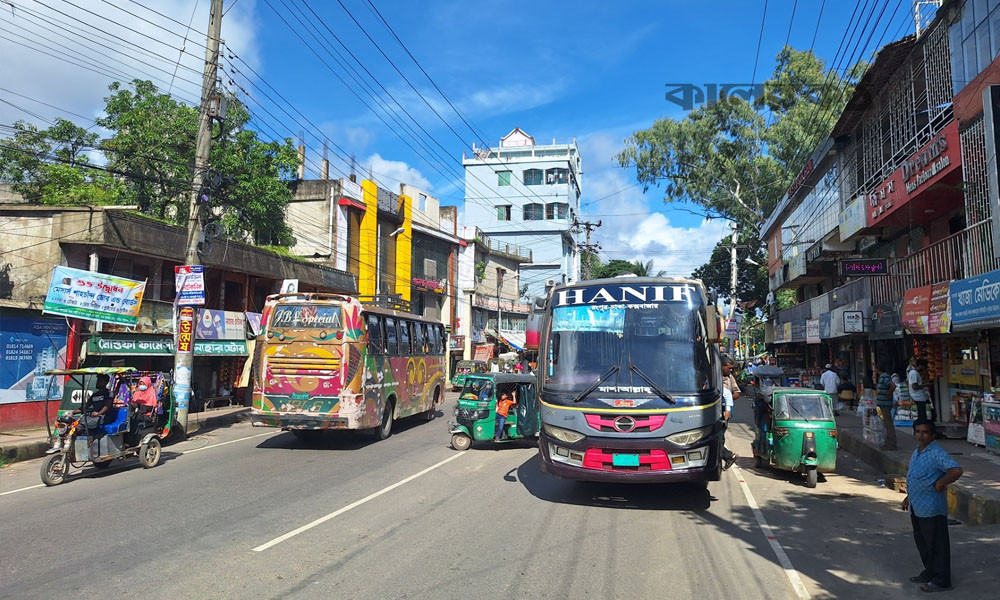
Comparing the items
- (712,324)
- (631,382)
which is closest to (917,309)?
(712,324)

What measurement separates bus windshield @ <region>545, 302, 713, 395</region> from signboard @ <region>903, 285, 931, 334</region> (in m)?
9.00

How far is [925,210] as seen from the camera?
53.3ft

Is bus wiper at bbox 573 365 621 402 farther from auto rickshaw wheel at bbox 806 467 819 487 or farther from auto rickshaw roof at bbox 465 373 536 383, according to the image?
auto rickshaw roof at bbox 465 373 536 383

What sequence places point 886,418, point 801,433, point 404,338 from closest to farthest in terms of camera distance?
point 801,433
point 886,418
point 404,338

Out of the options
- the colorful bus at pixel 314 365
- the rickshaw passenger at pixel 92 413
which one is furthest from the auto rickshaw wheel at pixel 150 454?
the colorful bus at pixel 314 365

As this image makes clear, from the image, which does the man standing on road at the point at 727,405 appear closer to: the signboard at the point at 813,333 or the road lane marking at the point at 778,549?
the road lane marking at the point at 778,549

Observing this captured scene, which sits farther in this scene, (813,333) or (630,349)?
(813,333)

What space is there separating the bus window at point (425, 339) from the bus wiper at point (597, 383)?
11589 millimetres

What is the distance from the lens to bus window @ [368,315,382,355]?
583 inches

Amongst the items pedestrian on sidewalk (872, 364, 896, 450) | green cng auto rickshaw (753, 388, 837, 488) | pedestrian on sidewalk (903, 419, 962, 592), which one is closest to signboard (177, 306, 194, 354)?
green cng auto rickshaw (753, 388, 837, 488)

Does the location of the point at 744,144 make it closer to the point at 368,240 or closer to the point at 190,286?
the point at 368,240

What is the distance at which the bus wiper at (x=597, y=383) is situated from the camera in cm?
815

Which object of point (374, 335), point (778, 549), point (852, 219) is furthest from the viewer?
point (852, 219)

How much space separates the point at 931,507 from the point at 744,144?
36037 millimetres
